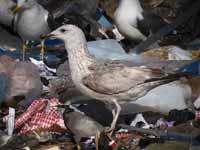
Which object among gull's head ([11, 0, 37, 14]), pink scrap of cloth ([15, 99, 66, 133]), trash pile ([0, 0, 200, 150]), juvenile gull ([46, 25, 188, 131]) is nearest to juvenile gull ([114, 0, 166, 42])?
trash pile ([0, 0, 200, 150])

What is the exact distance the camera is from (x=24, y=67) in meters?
4.47

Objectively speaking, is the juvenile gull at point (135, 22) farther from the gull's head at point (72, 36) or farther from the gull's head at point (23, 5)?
the gull's head at point (72, 36)

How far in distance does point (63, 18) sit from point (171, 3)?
3.33ft

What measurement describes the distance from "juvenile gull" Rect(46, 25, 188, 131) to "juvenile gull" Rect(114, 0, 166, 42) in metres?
1.87

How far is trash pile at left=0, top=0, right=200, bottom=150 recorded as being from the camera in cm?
366

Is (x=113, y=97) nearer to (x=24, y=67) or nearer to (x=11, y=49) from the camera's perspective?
(x=24, y=67)

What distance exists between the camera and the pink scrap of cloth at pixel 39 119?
3980 mm

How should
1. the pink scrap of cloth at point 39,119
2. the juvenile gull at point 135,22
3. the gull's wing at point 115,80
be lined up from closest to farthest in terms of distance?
the gull's wing at point 115,80 < the pink scrap of cloth at point 39,119 < the juvenile gull at point 135,22

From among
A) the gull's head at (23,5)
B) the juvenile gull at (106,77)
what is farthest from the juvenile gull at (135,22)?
the juvenile gull at (106,77)

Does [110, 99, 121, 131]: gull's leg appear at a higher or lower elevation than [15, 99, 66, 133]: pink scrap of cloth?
higher

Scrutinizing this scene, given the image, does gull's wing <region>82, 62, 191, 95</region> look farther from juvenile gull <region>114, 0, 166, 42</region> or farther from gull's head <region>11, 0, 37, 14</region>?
gull's head <region>11, 0, 37, 14</region>

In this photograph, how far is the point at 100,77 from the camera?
3641 millimetres

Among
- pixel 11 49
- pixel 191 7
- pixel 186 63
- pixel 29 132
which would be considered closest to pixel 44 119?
pixel 29 132

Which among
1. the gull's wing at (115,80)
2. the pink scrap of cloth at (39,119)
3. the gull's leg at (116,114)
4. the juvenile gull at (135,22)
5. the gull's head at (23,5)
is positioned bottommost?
the pink scrap of cloth at (39,119)
